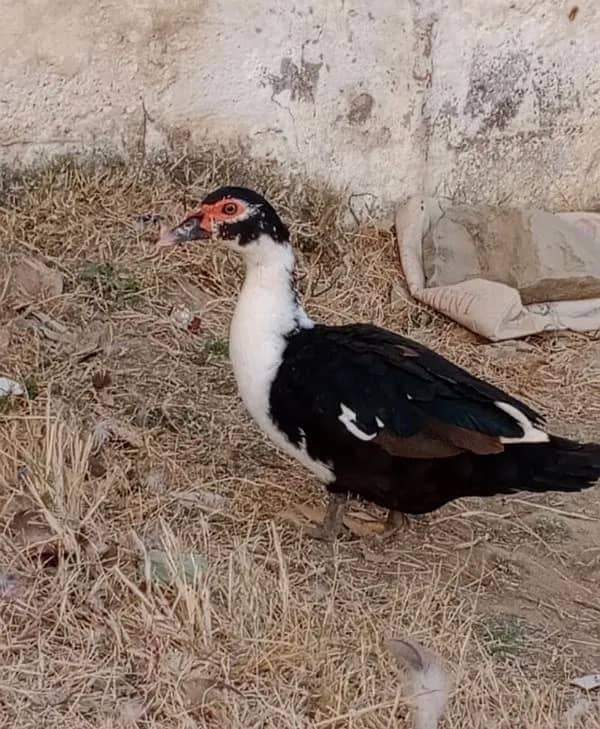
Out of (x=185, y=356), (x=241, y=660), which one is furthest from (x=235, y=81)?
(x=241, y=660)

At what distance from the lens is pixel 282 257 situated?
3.58 m

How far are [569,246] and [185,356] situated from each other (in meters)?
1.65

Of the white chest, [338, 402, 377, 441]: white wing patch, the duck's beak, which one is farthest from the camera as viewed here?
the duck's beak

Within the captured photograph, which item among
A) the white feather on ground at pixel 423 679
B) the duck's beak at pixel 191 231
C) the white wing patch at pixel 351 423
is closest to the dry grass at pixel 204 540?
the white feather on ground at pixel 423 679

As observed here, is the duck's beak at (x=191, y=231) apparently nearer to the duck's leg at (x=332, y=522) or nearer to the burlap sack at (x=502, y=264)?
the duck's leg at (x=332, y=522)

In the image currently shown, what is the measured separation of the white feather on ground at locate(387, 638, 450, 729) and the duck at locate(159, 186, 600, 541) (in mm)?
446

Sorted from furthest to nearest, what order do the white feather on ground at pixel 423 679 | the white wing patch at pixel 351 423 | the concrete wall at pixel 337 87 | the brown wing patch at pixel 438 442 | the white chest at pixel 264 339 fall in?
the concrete wall at pixel 337 87
the white chest at pixel 264 339
the white wing patch at pixel 351 423
the brown wing patch at pixel 438 442
the white feather on ground at pixel 423 679

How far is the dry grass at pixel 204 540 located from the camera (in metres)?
2.92

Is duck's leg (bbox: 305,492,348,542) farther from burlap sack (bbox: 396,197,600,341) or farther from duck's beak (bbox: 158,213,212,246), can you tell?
burlap sack (bbox: 396,197,600,341)

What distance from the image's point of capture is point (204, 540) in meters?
3.40

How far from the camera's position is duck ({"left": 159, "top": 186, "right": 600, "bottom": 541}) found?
3.29 meters

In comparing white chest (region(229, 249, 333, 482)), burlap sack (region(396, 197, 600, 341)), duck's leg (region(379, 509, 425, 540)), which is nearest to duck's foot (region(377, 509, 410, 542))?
duck's leg (region(379, 509, 425, 540))

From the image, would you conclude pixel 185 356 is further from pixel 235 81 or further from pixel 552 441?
pixel 552 441

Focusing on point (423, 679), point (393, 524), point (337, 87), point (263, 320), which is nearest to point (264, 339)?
point (263, 320)
